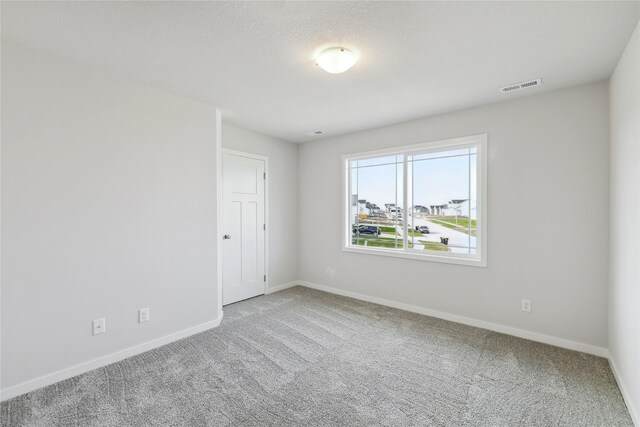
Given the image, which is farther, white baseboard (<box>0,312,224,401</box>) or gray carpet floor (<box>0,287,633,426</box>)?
white baseboard (<box>0,312,224,401</box>)

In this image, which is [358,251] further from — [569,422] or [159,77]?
[159,77]

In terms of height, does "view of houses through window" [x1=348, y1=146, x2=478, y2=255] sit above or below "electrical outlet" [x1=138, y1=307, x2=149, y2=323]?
above

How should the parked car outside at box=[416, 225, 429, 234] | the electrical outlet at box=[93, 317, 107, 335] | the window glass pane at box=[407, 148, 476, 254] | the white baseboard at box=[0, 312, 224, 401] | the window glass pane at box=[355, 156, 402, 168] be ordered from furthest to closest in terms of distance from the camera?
the window glass pane at box=[355, 156, 402, 168]
the parked car outside at box=[416, 225, 429, 234]
the window glass pane at box=[407, 148, 476, 254]
the electrical outlet at box=[93, 317, 107, 335]
the white baseboard at box=[0, 312, 224, 401]

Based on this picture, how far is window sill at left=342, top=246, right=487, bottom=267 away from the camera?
3301mm

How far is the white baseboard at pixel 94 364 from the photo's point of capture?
80.7 inches

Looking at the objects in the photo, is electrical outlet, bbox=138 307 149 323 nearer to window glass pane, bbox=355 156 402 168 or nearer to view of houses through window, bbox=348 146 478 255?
view of houses through window, bbox=348 146 478 255

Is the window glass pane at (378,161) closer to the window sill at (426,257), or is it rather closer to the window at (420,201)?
the window at (420,201)

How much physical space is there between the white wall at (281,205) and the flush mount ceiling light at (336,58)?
2392 millimetres

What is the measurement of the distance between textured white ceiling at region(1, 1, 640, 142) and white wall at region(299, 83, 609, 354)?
31cm

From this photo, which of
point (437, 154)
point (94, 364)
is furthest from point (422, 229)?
point (94, 364)

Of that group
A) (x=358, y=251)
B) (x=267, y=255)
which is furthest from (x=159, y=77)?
(x=358, y=251)

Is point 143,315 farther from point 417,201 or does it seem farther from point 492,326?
point 492,326

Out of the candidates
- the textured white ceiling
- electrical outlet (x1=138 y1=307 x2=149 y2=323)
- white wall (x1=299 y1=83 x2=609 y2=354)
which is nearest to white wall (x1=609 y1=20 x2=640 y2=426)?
white wall (x1=299 y1=83 x2=609 y2=354)

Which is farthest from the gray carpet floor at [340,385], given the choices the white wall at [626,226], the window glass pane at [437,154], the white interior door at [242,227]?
the window glass pane at [437,154]
